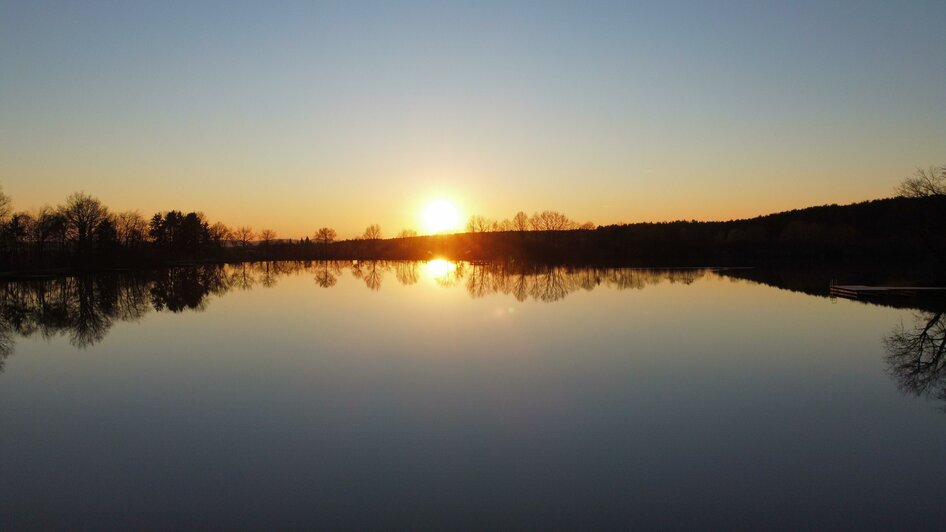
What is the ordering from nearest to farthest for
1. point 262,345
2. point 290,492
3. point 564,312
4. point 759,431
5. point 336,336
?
point 290,492 < point 759,431 < point 262,345 < point 336,336 < point 564,312

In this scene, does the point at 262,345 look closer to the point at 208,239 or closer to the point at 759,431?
the point at 759,431

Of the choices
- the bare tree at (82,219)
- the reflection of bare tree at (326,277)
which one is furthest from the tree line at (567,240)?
the reflection of bare tree at (326,277)

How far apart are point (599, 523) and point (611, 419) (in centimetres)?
310

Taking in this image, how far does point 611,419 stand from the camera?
8078 millimetres

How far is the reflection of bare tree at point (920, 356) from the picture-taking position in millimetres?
10117

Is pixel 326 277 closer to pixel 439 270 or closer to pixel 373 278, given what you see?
pixel 373 278

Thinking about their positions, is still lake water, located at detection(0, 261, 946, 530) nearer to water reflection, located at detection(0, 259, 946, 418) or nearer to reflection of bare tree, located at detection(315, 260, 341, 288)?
water reflection, located at detection(0, 259, 946, 418)

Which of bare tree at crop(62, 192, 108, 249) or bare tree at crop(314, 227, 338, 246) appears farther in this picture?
bare tree at crop(314, 227, 338, 246)

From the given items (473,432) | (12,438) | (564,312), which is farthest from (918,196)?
(12,438)

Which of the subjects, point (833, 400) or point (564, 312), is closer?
point (833, 400)

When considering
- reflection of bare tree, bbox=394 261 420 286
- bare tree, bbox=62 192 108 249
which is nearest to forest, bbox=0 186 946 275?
bare tree, bbox=62 192 108 249

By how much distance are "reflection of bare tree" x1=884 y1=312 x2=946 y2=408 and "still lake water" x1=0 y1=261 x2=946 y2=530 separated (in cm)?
10

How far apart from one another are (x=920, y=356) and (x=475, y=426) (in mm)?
10615

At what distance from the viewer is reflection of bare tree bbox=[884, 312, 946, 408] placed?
10.1 metres
